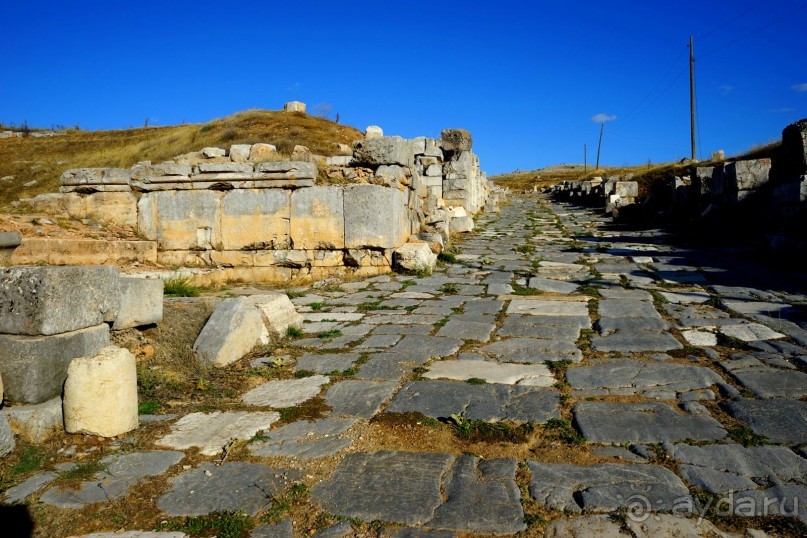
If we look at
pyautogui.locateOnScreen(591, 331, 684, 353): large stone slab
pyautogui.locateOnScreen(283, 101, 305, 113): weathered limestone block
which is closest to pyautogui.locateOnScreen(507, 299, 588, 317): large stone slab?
pyautogui.locateOnScreen(591, 331, 684, 353): large stone slab

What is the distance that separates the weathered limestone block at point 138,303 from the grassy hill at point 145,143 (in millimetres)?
17902

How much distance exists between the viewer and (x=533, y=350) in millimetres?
4707

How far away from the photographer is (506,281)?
8.16 m

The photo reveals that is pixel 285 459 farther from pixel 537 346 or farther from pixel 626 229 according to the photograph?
pixel 626 229

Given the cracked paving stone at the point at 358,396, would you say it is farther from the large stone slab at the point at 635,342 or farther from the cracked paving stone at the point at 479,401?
the large stone slab at the point at 635,342

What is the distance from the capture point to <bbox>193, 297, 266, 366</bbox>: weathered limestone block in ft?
14.5

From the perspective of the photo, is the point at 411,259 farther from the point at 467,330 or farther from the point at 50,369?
the point at 50,369

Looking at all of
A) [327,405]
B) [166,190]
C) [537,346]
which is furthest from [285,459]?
[166,190]

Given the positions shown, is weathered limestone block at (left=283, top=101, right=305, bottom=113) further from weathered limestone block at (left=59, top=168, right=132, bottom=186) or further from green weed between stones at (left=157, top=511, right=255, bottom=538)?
green weed between stones at (left=157, top=511, right=255, bottom=538)

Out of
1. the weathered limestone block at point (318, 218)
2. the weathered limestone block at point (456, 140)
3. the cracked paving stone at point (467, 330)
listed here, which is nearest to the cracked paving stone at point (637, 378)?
the cracked paving stone at point (467, 330)

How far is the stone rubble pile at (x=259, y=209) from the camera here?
29.2 ft

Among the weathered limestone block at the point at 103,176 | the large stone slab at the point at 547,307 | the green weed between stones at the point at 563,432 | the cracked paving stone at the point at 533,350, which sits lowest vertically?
the green weed between stones at the point at 563,432

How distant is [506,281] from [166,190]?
229 inches

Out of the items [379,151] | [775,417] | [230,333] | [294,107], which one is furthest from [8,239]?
[294,107]
